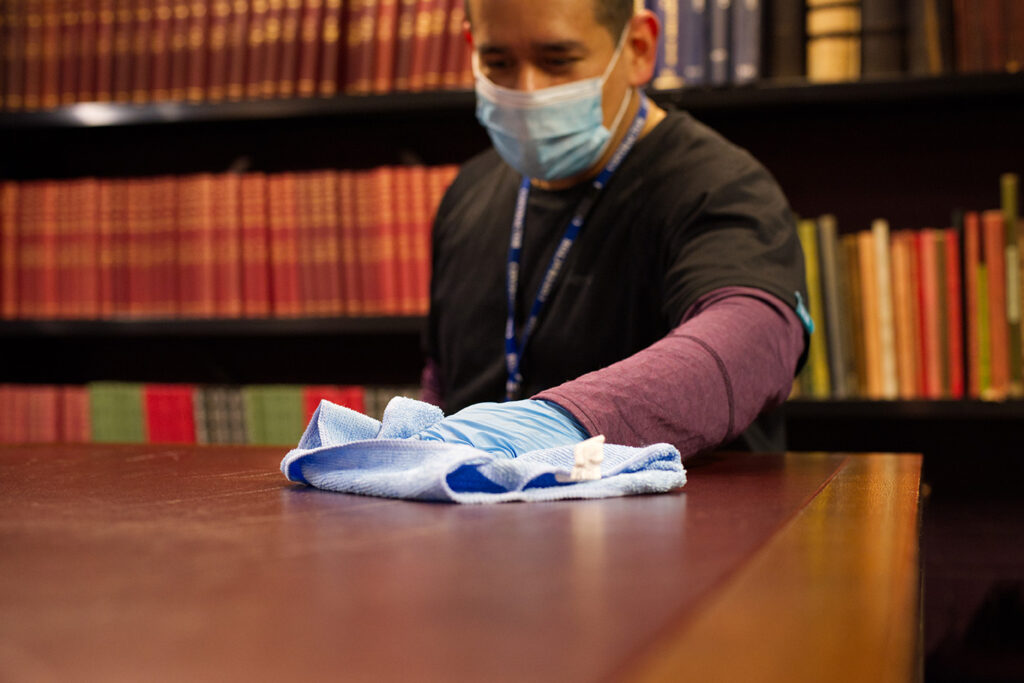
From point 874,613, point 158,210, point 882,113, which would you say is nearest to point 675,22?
point 882,113

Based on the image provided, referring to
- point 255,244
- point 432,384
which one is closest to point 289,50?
point 255,244

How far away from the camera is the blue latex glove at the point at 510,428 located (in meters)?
0.65

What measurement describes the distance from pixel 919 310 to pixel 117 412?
4.81 ft

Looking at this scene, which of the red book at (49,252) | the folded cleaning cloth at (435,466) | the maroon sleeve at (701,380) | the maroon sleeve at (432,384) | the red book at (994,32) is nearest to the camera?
the folded cleaning cloth at (435,466)

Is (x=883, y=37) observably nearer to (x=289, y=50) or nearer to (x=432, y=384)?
(x=432, y=384)

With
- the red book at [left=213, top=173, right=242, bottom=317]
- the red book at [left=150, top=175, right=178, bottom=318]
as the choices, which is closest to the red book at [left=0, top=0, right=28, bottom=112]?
the red book at [left=150, top=175, right=178, bottom=318]

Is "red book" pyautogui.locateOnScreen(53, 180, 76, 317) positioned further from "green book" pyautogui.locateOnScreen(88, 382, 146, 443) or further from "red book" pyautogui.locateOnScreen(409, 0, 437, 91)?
"red book" pyautogui.locateOnScreen(409, 0, 437, 91)

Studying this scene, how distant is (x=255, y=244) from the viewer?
2.00 m

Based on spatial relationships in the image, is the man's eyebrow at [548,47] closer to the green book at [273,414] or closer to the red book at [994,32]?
the red book at [994,32]

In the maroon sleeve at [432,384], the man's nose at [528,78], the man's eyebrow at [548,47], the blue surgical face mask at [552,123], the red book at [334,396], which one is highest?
the man's eyebrow at [548,47]

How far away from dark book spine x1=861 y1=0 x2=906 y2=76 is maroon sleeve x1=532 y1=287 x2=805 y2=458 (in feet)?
2.77

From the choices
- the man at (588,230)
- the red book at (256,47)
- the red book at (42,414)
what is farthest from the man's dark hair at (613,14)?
the red book at (42,414)

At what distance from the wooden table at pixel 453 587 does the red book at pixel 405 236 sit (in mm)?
1294

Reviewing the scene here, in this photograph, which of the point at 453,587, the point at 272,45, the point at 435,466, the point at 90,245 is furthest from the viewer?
the point at 90,245
